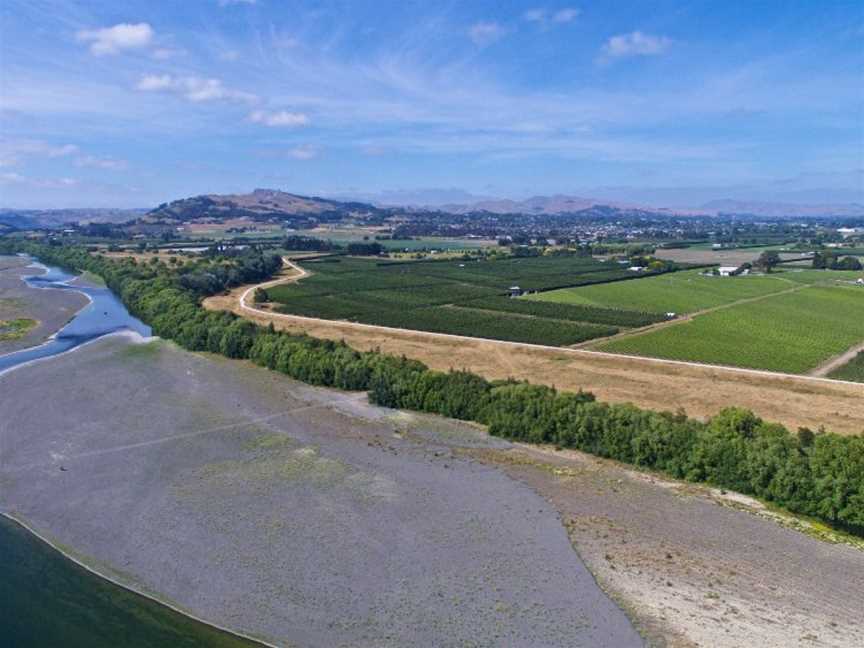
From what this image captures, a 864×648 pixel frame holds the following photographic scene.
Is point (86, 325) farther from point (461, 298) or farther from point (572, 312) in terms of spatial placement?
point (572, 312)

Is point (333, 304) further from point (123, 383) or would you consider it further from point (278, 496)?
point (278, 496)

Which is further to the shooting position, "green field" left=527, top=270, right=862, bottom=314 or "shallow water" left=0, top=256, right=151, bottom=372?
"green field" left=527, top=270, right=862, bottom=314

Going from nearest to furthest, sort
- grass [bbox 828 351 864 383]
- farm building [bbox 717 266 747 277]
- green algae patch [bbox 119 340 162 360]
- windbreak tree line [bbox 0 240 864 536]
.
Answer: windbreak tree line [bbox 0 240 864 536] → grass [bbox 828 351 864 383] → green algae patch [bbox 119 340 162 360] → farm building [bbox 717 266 747 277]

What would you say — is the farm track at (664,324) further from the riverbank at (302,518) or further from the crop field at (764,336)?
the riverbank at (302,518)

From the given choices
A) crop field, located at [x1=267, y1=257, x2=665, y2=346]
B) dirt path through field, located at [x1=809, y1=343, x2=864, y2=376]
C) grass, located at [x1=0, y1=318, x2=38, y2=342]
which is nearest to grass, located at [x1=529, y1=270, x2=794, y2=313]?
crop field, located at [x1=267, y1=257, x2=665, y2=346]

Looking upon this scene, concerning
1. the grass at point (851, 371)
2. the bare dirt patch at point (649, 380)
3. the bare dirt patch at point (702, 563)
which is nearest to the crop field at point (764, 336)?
the grass at point (851, 371)

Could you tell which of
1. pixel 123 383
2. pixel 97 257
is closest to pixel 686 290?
pixel 123 383

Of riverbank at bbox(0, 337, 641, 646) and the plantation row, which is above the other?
the plantation row

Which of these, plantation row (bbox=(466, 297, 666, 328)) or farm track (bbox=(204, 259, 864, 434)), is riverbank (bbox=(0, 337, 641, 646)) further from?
plantation row (bbox=(466, 297, 666, 328))
